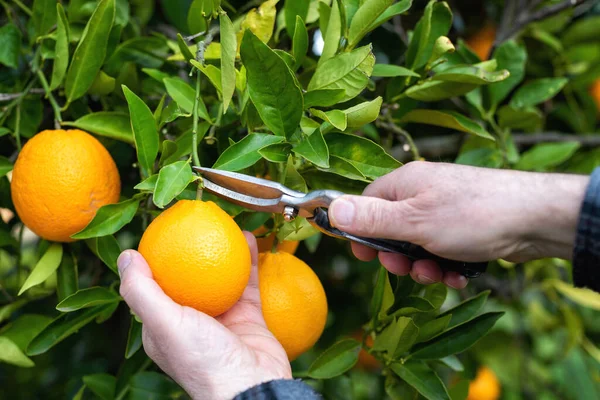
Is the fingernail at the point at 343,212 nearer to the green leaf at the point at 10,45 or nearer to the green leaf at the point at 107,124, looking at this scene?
the green leaf at the point at 107,124

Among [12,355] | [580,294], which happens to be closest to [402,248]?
[12,355]

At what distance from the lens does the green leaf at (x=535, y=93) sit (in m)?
1.24

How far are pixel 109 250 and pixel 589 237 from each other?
24.7 inches

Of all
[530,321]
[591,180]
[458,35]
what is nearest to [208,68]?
[591,180]

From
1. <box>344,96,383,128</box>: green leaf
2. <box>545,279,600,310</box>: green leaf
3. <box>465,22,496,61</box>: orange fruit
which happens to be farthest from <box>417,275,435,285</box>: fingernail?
<box>465,22,496,61</box>: orange fruit

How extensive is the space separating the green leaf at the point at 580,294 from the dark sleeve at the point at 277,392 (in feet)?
2.84

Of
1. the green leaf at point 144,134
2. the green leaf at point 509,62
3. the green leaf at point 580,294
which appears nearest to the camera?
the green leaf at point 144,134

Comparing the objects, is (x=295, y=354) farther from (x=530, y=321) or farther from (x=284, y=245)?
(x=530, y=321)

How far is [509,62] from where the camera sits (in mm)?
1188

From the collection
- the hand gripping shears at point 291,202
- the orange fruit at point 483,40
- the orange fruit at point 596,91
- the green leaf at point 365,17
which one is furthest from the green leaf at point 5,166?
the orange fruit at point 596,91

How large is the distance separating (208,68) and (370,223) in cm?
28

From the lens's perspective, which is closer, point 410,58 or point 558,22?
point 410,58

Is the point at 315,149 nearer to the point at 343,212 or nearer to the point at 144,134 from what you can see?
the point at 343,212

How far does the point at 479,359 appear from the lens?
1549 mm
